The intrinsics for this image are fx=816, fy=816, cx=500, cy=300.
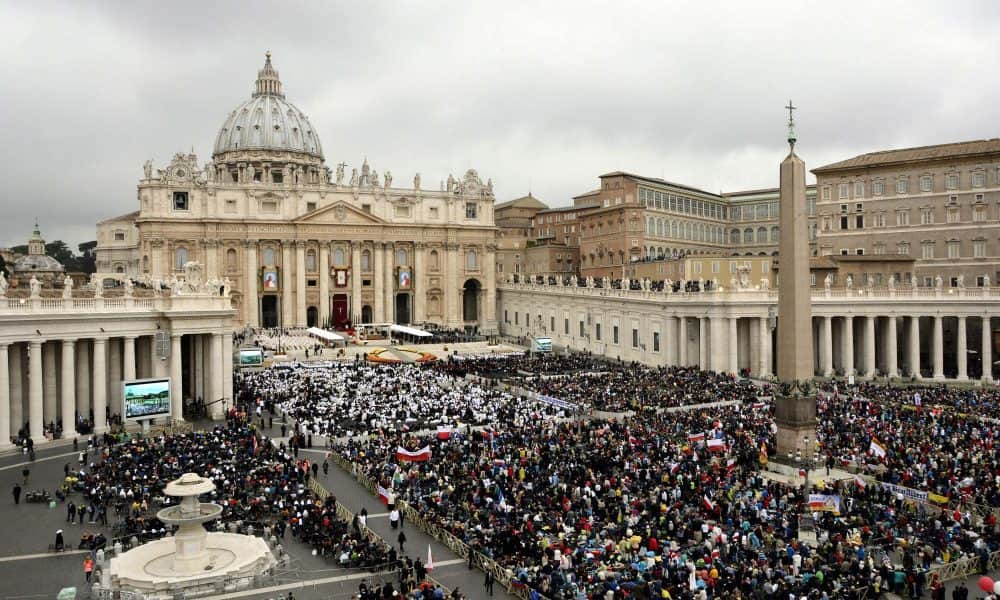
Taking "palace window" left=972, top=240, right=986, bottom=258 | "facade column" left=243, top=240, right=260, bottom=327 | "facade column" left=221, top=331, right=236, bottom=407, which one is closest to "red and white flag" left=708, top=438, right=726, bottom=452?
"facade column" left=221, top=331, right=236, bottom=407

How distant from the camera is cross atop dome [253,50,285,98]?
123 m

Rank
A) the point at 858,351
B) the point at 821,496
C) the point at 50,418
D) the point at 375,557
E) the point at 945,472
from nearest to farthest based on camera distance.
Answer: the point at 375,557 → the point at 821,496 → the point at 945,472 → the point at 50,418 → the point at 858,351

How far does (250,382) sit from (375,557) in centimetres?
3020

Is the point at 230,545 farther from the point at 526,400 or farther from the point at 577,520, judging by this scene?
the point at 526,400

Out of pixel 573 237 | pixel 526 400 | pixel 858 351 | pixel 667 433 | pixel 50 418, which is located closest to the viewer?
pixel 667 433

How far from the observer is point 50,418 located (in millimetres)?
36438

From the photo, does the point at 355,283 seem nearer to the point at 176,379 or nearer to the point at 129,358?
the point at 176,379

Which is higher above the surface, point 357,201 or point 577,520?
point 357,201

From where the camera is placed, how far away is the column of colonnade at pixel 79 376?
34188mm

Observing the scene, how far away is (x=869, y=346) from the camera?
53.3 meters

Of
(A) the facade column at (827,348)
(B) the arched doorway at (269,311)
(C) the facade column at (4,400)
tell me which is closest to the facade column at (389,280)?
(B) the arched doorway at (269,311)

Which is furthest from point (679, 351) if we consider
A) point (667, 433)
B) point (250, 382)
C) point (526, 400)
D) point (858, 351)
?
point (250, 382)

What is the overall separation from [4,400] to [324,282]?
183 ft

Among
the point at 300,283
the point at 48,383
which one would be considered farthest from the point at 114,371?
the point at 300,283
